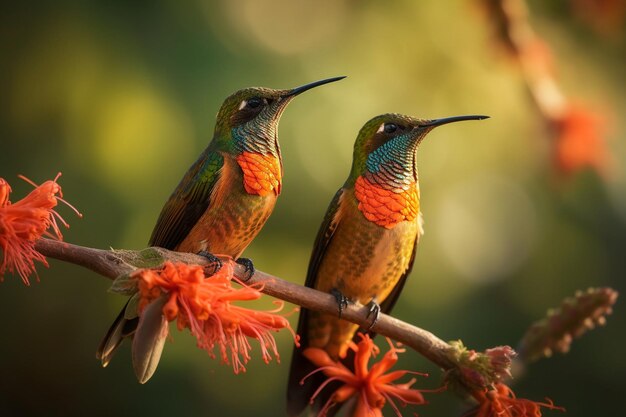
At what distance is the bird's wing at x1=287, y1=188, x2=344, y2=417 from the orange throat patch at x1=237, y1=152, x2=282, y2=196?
0.32 m

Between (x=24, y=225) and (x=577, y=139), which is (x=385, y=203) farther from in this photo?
(x=577, y=139)

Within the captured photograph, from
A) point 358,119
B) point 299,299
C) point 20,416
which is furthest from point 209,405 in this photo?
point 299,299

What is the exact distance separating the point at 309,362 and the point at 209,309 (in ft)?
2.49

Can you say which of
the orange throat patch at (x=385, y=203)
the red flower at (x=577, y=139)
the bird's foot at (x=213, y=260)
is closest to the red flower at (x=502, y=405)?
the orange throat patch at (x=385, y=203)

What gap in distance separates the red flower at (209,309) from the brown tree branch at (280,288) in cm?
6

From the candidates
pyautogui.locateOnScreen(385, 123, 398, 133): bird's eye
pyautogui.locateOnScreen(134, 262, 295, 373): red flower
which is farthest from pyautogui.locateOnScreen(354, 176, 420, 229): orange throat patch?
pyautogui.locateOnScreen(134, 262, 295, 373): red flower

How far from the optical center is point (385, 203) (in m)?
1.69

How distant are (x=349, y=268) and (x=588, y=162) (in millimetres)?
1008

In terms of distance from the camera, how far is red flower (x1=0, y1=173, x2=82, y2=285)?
1114mm

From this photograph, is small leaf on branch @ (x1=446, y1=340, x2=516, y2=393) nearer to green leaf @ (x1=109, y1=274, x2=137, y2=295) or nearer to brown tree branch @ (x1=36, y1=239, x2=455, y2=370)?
brown tree branch @ (x1=36, y1=239, x2=455, y2=370)

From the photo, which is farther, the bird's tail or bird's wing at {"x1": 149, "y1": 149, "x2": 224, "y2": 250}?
bird's wing at {"x1": 149, "y1": 149, "x2": 224, "y2": 250}

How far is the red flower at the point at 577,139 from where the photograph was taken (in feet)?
7.86

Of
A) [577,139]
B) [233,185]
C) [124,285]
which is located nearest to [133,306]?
[124,285]

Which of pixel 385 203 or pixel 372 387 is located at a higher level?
pixel 385 203
